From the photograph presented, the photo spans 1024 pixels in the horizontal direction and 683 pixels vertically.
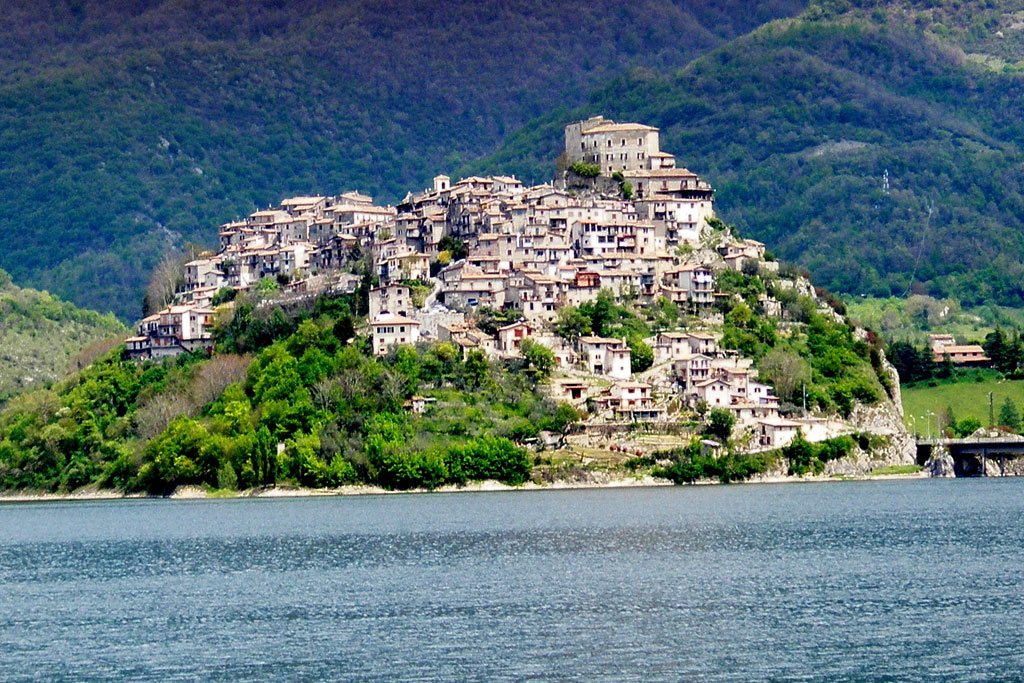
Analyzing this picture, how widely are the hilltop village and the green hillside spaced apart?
22714 millimetres

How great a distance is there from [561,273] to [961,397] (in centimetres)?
3245

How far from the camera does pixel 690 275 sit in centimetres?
11756

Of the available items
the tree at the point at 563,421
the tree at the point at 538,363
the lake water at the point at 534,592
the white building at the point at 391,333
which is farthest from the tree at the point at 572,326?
the lake water at the point at 534,592

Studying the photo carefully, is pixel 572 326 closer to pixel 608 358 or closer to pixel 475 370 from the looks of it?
pixel 608 358

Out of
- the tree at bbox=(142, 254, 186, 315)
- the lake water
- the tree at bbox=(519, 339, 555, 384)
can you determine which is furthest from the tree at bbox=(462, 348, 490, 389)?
the tree at bbox=(142, 254, 186, 315)

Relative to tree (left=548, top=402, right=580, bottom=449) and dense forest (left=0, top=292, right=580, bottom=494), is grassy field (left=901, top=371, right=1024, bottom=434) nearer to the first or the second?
tree (left=548, top=402, right=580, bottom=449)

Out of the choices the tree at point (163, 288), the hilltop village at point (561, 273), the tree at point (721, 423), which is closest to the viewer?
the tree at point (721, 423)

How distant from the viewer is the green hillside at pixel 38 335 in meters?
154

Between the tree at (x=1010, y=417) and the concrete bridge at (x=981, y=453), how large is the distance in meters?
7.85

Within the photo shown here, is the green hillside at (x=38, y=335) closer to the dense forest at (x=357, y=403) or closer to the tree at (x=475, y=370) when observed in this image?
the dense forest at (x=357, y=403)

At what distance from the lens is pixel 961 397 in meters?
131

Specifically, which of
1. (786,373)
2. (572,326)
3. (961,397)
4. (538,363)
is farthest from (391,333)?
(961,397)

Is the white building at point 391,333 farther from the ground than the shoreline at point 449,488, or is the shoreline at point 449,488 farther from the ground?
the white building at point 391,333

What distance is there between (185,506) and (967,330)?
314 ft
